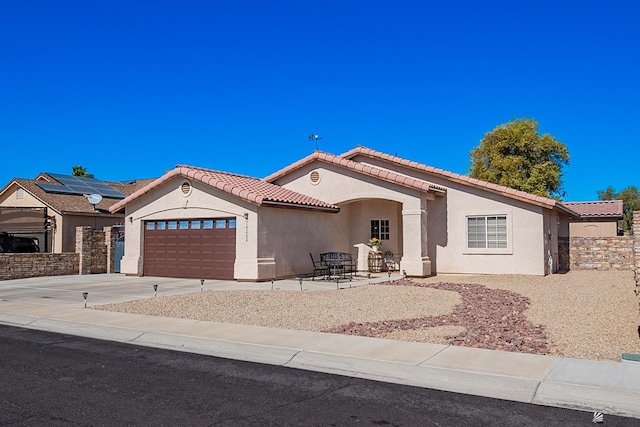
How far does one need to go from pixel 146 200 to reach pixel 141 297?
8294 millimetres

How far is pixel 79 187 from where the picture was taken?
33.8 metres

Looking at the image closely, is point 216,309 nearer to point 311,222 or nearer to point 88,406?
point 88,406

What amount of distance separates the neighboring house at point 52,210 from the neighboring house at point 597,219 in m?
29.2

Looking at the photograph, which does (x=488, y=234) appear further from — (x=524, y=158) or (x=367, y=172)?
(x=524, y=158)

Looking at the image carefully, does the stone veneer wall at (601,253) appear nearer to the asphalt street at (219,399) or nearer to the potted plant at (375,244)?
the potted plant at (375,244)

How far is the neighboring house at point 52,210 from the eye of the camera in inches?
1149

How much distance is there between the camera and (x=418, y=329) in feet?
35.4

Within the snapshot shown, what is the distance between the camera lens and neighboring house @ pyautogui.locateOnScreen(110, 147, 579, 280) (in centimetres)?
2088

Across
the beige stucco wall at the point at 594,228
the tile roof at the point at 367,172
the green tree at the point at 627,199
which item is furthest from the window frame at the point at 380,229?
the green tree at the point at 627,199

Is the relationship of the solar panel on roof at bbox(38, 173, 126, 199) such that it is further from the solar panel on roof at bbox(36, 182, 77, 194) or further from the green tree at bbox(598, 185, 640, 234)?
the green tree at bbox(598, 185, 640, 234)

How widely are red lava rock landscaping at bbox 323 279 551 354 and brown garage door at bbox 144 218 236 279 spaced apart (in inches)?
371

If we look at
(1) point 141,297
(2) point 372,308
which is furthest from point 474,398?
(1) point 141,297

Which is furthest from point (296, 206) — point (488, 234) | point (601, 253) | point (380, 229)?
point (601, 253)

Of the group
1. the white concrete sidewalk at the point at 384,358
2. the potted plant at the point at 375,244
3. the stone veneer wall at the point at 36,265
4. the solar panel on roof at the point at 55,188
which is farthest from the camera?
the solar panel on roof at the point at 55,188
